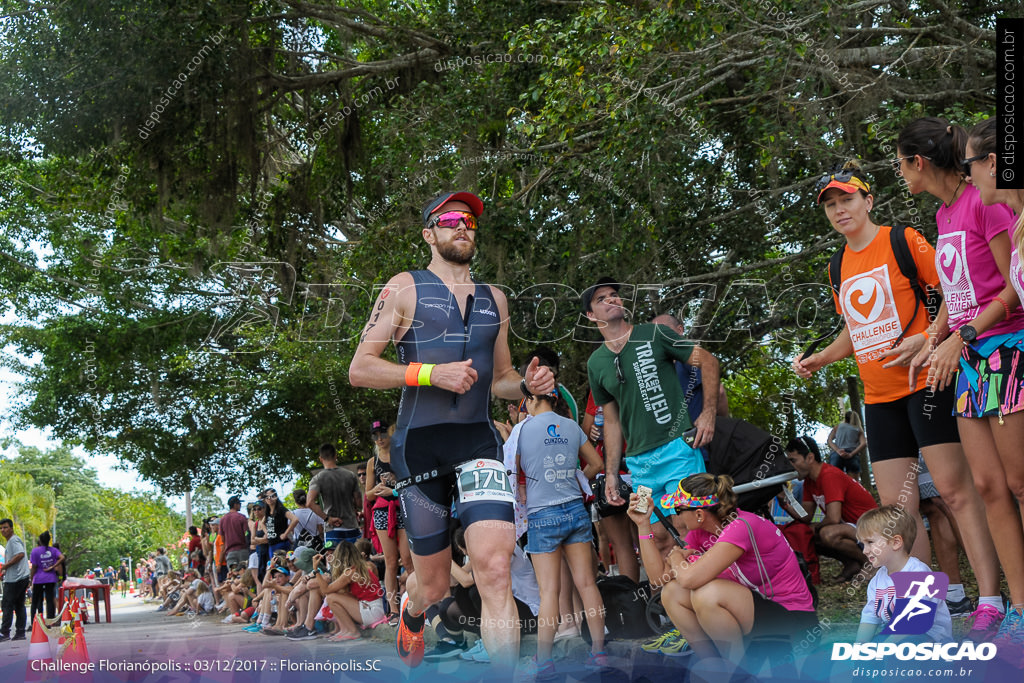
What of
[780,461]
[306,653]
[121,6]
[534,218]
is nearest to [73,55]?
[121,6]

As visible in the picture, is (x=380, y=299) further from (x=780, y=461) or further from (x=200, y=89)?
(x=200, y=89)

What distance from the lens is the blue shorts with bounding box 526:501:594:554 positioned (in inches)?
215

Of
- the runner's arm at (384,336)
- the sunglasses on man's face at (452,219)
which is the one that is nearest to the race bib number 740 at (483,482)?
the runner's arm at (384,336)

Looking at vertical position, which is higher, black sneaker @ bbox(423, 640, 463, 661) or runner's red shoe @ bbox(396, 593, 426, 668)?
runner's red shoe @ bbox(396, 593, 426, 668)

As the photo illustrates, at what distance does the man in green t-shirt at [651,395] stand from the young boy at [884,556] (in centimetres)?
142

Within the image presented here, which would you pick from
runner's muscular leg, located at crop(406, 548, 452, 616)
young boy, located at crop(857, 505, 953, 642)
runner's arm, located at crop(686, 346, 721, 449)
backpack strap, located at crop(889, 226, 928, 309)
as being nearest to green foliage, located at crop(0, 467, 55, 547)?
runner's arm, located at crop(686, 346, 721, 449)

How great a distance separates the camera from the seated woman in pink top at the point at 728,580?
4.19m

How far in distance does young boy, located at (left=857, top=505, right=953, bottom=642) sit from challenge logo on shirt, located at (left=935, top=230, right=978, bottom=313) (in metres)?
0.92

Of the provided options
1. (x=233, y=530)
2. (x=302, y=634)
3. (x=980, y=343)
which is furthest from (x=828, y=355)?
(x=233, y=530)

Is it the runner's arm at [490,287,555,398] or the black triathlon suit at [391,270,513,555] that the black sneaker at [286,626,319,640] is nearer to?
the black triathlon suit at [391,270,513,555]

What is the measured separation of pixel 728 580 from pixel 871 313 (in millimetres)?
1418

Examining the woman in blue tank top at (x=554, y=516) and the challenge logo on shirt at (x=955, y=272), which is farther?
the woman in blue tank top at (x=554, y=516)

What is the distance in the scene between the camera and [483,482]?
3.83 meters

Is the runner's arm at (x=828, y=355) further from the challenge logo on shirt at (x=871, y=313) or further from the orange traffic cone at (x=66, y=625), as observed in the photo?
the orange traffic cone at (x=66, y=625)
